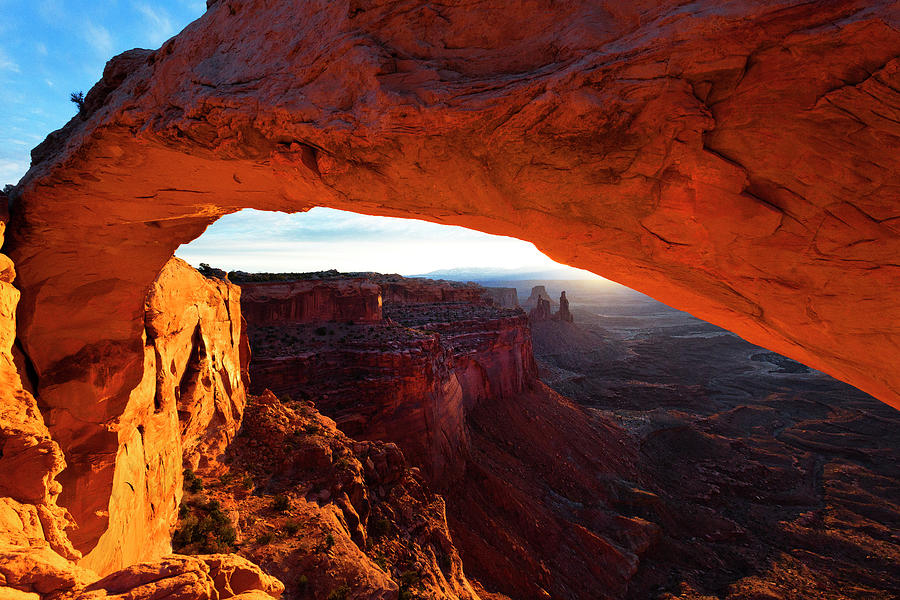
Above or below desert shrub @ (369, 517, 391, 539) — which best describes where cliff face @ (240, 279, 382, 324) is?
above

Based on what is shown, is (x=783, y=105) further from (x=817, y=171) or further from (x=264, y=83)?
(x=264, y=83)

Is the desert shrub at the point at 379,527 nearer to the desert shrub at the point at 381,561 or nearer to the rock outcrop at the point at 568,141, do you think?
the desert shrub at the point at 381,561

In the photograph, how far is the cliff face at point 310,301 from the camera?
2594cm

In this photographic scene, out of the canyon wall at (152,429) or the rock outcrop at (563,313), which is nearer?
the canyon wall at (152,429)

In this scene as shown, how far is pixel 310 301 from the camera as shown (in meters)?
27.6

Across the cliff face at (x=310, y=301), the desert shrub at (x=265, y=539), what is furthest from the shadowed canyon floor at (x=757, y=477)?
the cliff face at (x=310, y=301)

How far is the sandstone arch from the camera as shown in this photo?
2678mm

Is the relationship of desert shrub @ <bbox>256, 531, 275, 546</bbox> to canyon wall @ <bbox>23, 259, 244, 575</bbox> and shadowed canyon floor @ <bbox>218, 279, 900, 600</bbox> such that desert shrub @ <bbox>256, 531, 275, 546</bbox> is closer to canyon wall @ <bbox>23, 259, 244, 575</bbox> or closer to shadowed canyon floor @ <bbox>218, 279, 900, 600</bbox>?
shadowed canyon floor @ <bbox>218, 279, 900, 600</bbox>

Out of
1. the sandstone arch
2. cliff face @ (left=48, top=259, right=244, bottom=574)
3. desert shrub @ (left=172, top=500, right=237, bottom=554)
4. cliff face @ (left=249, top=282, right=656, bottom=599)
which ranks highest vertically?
the sandstone arch

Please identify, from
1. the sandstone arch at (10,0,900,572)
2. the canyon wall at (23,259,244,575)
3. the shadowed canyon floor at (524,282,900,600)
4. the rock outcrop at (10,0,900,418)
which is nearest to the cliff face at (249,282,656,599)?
the shadowed canyon floor at (524,282,900,600)

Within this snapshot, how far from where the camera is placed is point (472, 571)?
15969mm

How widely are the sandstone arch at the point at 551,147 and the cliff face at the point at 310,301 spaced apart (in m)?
21.0

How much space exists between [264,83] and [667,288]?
549 cm

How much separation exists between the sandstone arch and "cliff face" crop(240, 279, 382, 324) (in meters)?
21.0
